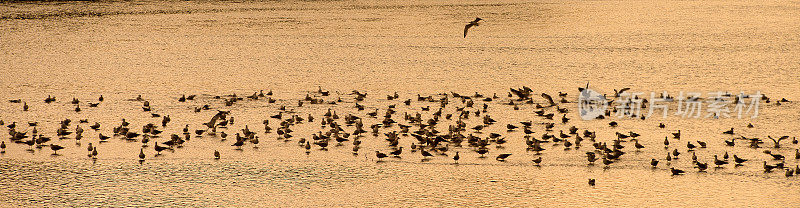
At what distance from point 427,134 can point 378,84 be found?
42.1ft

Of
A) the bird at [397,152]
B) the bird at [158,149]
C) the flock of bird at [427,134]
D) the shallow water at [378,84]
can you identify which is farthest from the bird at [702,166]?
the bird at [158,149]

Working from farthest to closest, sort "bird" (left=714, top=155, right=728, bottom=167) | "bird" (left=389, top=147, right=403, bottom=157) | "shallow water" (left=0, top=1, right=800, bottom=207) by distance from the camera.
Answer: "bird" (left=389, top=147, right=403, bottom=157) < "bird" (left=714, top=155, right=728, bottom=167) < "shallow water" (left=0, top=1, right=800, bottom=207)

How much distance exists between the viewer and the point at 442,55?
4700 centimetres

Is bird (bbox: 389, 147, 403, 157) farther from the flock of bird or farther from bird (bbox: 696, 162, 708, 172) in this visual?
bird (bbox: 696, 162, 708, 172)

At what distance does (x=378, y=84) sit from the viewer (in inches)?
1420

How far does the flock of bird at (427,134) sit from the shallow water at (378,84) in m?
0.23

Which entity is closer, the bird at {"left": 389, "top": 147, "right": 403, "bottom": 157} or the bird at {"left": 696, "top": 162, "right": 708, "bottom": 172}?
the bird at {"left": 696, "top": 162, "right": 708, "bottom": 172}

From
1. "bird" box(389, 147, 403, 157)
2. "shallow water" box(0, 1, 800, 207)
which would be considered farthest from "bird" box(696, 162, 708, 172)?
"bird" box(389, 147, 403, 157)

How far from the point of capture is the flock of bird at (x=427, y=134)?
73.1 feet

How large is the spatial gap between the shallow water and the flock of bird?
0.23 meters

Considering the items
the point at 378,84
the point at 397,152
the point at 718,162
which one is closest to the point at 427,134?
the point at 397,152

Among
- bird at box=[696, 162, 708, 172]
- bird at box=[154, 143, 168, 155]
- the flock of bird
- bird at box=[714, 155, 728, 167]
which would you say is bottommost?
bird at box=[696, 162, 708, 172]

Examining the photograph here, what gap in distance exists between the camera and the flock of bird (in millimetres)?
22281

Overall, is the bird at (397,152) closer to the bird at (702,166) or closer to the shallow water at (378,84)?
the shallow water at (378,84)
